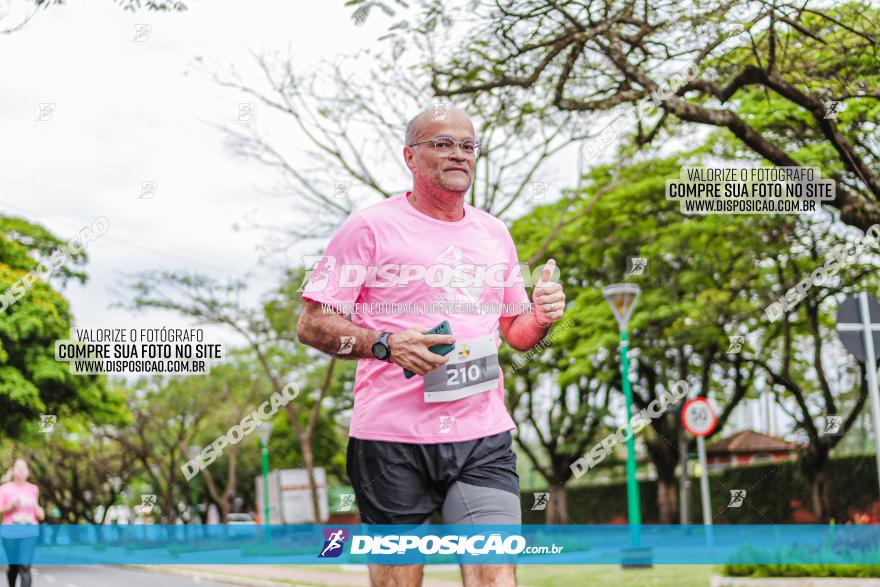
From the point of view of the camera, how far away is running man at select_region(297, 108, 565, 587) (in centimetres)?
304

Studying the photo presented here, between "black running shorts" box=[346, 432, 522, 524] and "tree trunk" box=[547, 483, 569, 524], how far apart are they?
24930mm

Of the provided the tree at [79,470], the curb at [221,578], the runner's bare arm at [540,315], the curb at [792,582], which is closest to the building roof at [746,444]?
the curb at [221,578]

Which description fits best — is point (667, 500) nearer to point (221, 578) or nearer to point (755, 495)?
point (755, 495)

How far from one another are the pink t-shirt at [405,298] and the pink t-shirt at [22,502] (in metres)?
5.35

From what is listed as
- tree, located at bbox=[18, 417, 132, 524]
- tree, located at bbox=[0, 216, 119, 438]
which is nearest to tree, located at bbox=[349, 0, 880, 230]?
tree, located at bbox=[0, 216, 119, 438]

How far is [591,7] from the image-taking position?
8.76 m

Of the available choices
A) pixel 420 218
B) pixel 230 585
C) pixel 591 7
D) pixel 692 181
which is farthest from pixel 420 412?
pixel 230 585

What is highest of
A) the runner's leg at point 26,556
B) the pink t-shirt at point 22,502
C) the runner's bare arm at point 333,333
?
the runner's bare arm at point 333,333

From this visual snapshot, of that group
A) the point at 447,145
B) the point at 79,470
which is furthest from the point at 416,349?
the point at 79,470

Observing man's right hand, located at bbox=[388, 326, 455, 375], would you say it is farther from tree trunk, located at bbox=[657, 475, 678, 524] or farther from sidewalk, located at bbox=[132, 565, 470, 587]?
tree trunk, located at bbox=[657, 475, 678, 524]

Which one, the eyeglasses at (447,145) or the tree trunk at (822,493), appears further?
the tree trunk at (822,493)

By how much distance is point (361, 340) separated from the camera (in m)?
3.06

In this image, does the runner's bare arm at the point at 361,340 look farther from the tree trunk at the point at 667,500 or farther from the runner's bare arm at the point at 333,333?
the tree trunk at the point at 667,500

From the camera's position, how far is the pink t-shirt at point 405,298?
313 centimetres
